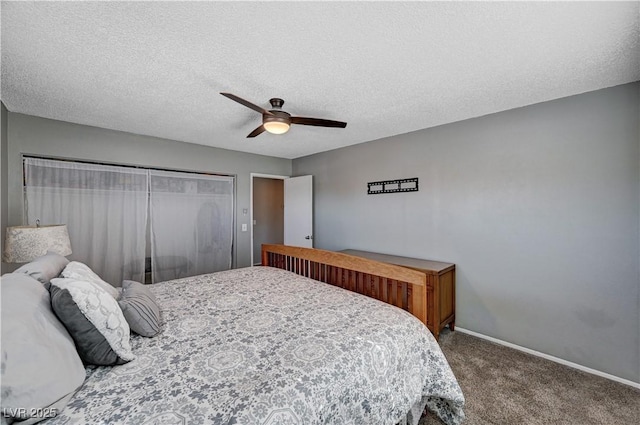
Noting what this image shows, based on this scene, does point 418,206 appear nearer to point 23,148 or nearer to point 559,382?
point 559,382

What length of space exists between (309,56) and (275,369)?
1849 mm

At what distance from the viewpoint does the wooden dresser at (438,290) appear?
2.72 metres

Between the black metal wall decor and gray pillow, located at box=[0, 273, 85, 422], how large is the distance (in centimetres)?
338

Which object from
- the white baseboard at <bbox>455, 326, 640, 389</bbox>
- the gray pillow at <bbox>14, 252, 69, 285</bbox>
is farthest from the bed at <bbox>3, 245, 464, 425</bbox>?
the white baseboard at <bbox>455, 326, 640, 389</bbox>

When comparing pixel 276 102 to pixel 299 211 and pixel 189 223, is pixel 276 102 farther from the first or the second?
pixel 299 211

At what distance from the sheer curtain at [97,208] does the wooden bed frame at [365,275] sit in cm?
194

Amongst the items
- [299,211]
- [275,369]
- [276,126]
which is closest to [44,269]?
[275,369]

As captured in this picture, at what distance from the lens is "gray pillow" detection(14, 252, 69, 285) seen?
4.64 feet

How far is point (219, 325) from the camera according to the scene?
5.48 feet

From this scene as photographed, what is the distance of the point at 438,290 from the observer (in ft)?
9.11

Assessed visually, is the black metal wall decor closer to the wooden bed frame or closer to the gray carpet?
the wooden bed frame

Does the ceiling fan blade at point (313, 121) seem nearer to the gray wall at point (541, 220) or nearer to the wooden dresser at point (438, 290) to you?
the gray wall at point (541, 220)

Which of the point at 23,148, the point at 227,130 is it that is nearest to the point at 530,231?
the point at 227,130

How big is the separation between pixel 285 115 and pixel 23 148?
9.22 ft
